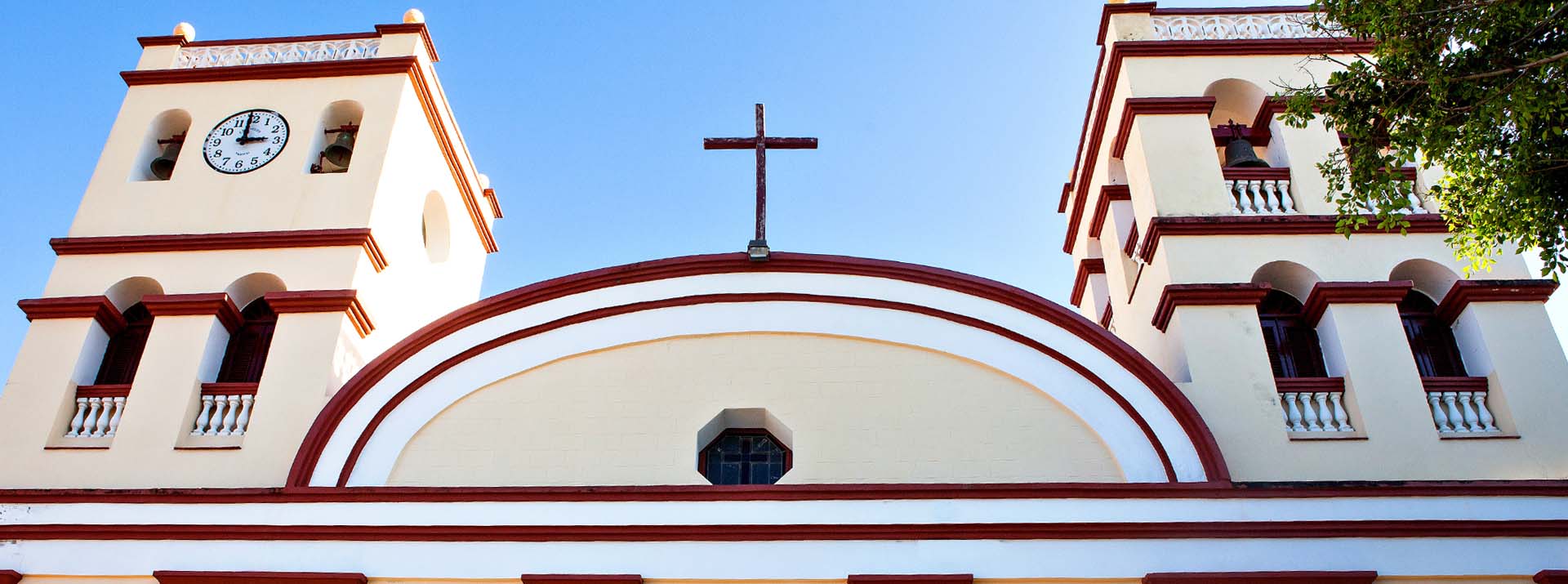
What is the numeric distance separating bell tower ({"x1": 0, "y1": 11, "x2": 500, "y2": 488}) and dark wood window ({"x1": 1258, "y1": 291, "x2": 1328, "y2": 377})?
758 cm

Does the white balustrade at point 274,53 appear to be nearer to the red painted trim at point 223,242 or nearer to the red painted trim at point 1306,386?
the red painted trim at point 223,242

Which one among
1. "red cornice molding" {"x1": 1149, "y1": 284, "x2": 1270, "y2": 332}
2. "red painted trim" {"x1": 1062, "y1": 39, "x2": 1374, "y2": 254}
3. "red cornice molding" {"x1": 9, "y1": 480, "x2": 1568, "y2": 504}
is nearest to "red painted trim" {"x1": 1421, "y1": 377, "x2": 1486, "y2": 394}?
"red cornice molding" {"x1": 9, "y1": 480, "x2": 1568, "y2": 504}

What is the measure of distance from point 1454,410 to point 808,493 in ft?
16.5

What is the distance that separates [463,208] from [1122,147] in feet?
22.9

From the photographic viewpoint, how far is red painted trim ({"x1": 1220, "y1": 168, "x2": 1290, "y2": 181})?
12.2 metres

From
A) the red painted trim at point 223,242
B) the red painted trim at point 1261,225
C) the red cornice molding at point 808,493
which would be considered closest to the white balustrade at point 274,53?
the red painted trim at point 223,242

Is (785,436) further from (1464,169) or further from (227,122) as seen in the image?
(227,122)

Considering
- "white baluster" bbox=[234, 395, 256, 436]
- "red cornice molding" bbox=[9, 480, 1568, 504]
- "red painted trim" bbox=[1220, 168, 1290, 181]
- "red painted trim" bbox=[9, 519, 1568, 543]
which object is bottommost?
"red painted trim" bbox=[9, 519, 1568, 543]

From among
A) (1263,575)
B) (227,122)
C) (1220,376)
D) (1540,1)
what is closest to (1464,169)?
(1540,1)

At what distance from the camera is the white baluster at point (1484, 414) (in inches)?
408

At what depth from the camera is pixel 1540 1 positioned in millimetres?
8766

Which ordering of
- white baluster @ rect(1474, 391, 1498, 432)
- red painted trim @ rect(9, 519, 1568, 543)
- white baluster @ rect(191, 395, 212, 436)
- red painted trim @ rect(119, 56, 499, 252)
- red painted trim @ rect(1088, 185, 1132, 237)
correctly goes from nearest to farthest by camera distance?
red painted trim @ rect(9, 519, 1568, 543) → white baluster @ rect(1474, 391, 1498, 432) → white baluster @ rect(191, 395, 212, 436) → red painted trim @ rect(119, 56, 499, 252) → red painted trim @ rect(1088, 185, 1132, 237)

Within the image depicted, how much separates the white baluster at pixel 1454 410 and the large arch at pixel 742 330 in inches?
82.8

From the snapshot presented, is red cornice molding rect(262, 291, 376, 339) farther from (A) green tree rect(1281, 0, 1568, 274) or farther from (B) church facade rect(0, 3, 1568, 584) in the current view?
(A) green tree rect(1281, 0, 1568, 274)
